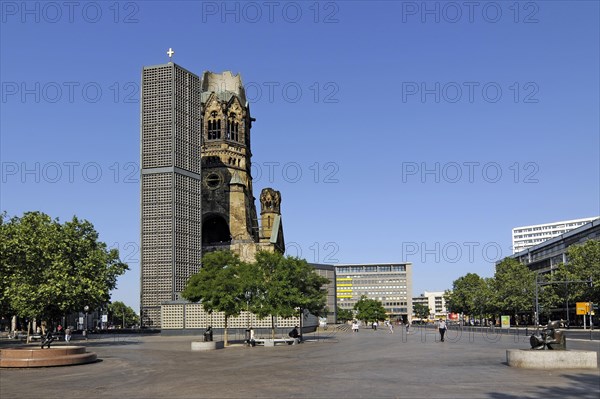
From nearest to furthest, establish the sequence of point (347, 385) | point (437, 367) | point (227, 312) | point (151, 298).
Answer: point (347, 385), point (437, 367), point (227, 312), point (151, 298)

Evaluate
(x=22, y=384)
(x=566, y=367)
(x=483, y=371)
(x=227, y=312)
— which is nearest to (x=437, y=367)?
(x=483, y=371)

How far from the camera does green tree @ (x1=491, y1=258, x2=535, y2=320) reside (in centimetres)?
11544

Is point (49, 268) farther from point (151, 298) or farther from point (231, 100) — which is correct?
point (231, 100)

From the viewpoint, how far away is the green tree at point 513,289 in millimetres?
115438

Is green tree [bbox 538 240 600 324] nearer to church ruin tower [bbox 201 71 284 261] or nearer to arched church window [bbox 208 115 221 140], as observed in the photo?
church ruin tower [bbox 201 71 284 261]

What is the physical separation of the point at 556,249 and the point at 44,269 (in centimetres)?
11968

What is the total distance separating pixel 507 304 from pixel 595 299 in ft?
84.2

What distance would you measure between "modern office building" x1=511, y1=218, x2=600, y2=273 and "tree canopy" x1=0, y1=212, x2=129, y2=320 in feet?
297

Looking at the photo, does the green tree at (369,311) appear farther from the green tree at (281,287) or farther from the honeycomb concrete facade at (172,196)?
the green tree at (281,287)

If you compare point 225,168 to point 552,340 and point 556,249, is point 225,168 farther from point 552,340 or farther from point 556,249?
point 552,340

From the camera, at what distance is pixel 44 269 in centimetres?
5531

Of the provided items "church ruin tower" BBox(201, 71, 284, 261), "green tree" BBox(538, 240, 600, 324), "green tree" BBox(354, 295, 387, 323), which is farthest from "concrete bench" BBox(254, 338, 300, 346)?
"green tree" BBox(354, 295, 387, 323)

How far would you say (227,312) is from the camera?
52438 millimetres

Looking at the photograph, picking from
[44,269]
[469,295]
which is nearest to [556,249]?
[469,295]
